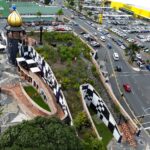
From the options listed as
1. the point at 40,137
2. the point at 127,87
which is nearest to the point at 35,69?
the point at 127,87

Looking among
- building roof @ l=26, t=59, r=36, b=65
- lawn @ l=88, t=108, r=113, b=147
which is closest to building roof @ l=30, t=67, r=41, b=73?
building roof @ l=26, t=59, r=36, b=65

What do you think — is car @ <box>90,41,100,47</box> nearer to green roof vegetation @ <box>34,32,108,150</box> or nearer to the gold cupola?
green roof vegetation @ <box>34,32,108,150</box>

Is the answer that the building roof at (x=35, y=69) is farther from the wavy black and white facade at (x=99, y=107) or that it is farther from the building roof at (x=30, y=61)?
the wavy black and white facade at (x=99, y=107)

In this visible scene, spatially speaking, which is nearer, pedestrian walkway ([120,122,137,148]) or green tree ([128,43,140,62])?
pedestrian walkway ([120,122,137,148])

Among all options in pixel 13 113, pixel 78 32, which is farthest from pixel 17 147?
pixel 78 32

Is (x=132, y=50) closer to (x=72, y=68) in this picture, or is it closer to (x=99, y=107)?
(x=72, y=68)

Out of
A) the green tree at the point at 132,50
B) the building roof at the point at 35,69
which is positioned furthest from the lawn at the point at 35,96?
the green tree at the point at 132,50

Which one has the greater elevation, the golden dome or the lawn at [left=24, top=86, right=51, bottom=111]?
the golden dome
